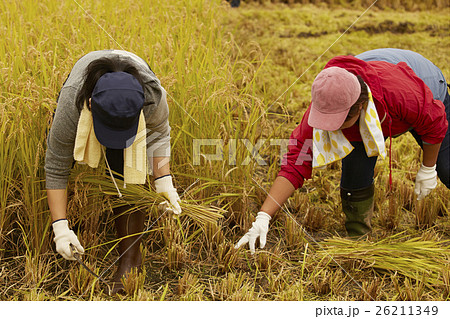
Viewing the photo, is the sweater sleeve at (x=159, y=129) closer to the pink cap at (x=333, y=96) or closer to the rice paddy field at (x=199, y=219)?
the rice paddy field at (x=199, y=219)

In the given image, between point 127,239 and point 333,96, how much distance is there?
3.22ft

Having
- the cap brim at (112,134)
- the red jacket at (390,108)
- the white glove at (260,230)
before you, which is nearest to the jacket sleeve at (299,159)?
the red jacket at (390,108)

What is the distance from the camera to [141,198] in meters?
2.02

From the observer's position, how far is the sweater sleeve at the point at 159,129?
1.86 m

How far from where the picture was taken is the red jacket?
2.00 meters

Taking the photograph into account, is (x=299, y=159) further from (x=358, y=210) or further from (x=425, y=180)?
(x=425, y=180)

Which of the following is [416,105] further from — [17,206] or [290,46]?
[290,46]

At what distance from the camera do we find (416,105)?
2.00 meters

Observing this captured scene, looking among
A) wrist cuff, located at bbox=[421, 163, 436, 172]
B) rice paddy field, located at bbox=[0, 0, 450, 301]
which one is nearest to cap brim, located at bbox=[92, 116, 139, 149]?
rice paddy field, located at bbox=[0, 0, 450, 301]

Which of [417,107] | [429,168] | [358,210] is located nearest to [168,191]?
[358,210]

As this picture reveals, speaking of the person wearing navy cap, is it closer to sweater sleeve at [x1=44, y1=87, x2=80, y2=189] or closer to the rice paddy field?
sweater sleeve at [x1=44, y1=87, x2=80, y2=189]

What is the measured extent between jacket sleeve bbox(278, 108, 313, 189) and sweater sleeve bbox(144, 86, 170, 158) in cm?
50

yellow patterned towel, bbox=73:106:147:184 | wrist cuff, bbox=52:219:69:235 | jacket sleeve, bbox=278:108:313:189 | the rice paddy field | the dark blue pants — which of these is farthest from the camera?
the dark blue pants

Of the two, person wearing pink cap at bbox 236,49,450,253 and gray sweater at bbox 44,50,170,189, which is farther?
person wearing pink cap at bbox 236,49,450,253
